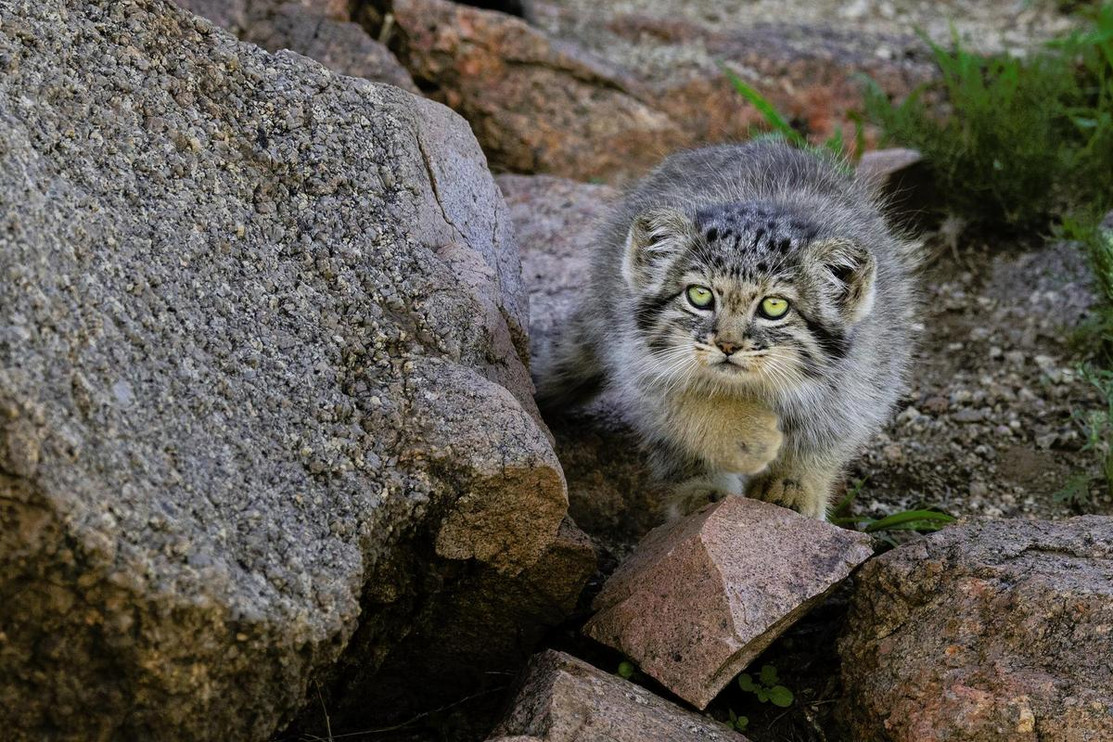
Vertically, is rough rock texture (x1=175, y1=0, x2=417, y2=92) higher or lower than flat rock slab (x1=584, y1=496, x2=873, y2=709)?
higher

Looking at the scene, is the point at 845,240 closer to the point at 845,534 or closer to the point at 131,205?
the point at 845,534

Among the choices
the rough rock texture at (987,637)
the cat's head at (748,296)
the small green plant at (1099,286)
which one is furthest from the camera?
the small green plant at (1099,286)

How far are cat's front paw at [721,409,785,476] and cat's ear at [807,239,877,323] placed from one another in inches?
18.2

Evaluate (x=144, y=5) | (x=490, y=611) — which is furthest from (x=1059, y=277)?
(x=144, y=5)

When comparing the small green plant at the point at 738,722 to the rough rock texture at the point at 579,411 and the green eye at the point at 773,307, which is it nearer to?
the rough rock texture at the point at 579,411

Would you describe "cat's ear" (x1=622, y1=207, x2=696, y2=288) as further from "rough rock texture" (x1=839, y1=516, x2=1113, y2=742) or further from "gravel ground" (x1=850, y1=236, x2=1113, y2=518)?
"gravel ground" (x1=850, y1=236, x2=1113, y2=518)

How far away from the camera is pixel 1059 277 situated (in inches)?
238

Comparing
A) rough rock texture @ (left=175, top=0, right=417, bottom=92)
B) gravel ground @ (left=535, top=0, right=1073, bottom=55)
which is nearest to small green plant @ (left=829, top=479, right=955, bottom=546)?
rough rock texture @ (left=175, top=0, right=417, bottom=92)

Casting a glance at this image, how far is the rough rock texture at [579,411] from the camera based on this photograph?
4.89 meters

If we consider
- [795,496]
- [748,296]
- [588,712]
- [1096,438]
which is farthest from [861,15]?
[588,712]

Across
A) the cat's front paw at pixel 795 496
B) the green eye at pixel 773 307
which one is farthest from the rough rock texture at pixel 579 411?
the green eye at pixel 773 307

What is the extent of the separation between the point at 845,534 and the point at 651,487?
119 cm

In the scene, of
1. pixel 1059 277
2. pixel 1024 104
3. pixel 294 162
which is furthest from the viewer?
pixel 1024 104

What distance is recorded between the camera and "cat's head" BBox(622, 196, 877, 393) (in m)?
4.16
